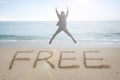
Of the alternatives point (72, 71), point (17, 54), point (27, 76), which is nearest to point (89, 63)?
point (72, 71)

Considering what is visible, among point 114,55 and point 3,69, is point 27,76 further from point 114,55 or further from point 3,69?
point 114,55

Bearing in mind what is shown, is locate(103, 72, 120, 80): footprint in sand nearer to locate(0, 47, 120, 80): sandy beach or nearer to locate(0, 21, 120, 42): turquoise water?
locate(0, 47, 120, 80): sandy beach

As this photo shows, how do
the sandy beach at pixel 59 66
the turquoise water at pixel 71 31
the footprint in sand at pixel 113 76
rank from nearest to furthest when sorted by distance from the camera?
the footprint in sand at pixel 113 76 < the sandy beach at pixel 59 66 < the turquoise water at pixel 71 31

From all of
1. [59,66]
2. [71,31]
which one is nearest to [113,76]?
[59,66]

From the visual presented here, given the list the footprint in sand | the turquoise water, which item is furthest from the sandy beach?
the turquoise water

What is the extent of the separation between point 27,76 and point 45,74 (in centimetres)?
79

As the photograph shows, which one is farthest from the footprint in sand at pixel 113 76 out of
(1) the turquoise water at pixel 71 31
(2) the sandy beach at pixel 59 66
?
(1) the turquoise water at pixel 71 31

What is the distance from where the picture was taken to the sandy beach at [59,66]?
11008mm

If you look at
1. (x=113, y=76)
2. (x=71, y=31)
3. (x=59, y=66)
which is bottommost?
(x=71, y=31)

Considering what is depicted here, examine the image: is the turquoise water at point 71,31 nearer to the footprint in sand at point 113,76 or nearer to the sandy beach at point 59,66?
the sandy beach at point 59,66

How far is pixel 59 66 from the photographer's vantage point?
12.5 m

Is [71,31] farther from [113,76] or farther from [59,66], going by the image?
[113,76]

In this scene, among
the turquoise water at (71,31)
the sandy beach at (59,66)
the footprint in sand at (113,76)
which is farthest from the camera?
the turquoise water at (71,31)

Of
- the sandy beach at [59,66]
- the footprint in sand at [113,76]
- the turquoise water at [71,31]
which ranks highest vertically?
the footprint in sand at [113,76]
